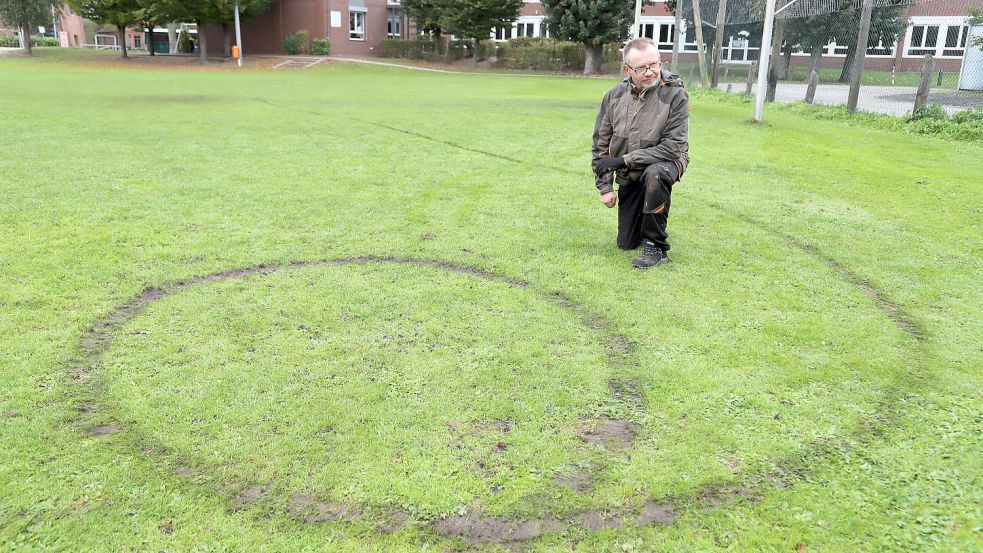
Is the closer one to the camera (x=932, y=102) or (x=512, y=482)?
(x=512, y=482)

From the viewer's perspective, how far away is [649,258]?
5949 millimetres

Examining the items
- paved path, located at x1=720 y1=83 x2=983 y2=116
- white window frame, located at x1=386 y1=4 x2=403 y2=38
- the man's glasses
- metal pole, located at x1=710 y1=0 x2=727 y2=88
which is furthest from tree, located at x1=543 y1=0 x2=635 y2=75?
the man's glasses

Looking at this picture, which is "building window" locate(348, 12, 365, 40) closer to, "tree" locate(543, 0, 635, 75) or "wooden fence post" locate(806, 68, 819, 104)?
"tree" locate(543, 0, 635, 75)

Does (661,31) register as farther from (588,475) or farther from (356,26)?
(588,475)

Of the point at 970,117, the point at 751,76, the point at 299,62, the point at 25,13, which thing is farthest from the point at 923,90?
the point at 25,13

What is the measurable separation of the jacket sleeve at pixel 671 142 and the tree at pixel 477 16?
38251 mm

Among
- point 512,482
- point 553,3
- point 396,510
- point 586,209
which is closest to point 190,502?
point 396,510

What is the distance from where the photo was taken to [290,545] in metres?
2.69

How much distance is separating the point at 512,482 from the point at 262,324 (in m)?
2.27

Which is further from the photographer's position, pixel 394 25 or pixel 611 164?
pixel 394 25

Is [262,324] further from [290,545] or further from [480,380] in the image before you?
[290,545]

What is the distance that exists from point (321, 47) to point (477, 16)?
1103 cm

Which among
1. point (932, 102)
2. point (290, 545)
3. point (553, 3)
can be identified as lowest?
point (290, 545)

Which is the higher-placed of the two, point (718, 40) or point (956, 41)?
point (718, 40)
